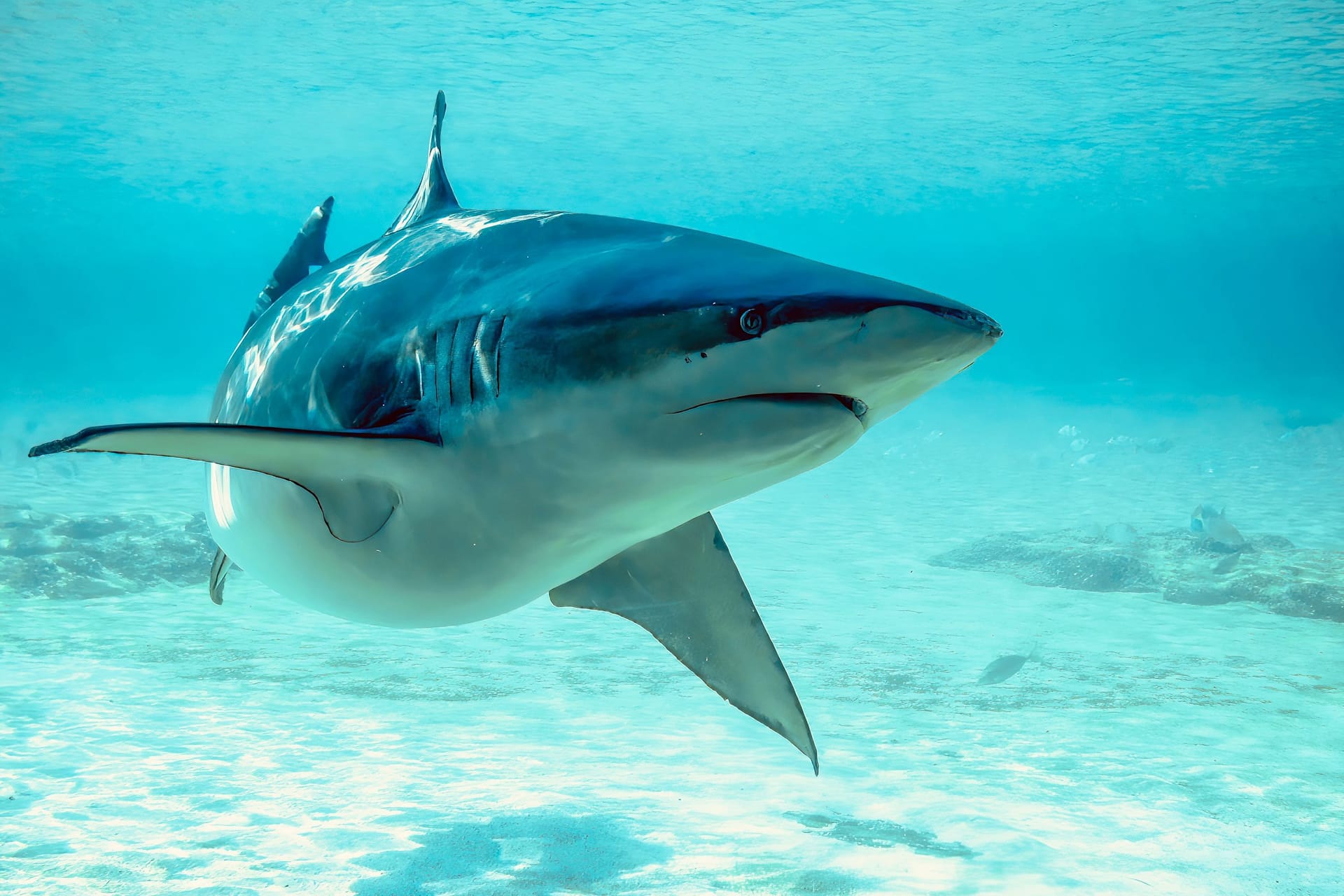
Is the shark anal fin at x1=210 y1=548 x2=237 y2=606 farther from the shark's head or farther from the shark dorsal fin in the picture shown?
the shark's head

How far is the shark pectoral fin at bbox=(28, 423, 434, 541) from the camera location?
63.8 inches

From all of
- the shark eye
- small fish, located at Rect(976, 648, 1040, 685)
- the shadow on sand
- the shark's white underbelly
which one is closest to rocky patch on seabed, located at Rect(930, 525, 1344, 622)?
small fish, located at Rect(976, 648, 1040, 685)

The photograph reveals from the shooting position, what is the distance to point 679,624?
8.66 feet

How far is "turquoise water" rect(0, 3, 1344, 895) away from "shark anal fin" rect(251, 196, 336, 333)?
2568 mm

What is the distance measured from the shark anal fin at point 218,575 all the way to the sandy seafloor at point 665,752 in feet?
3.99

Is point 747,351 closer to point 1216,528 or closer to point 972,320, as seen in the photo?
point 972,320

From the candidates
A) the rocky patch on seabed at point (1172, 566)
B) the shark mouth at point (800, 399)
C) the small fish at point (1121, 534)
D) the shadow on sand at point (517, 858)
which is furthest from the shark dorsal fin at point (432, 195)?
the small fish at point (1121, 534)

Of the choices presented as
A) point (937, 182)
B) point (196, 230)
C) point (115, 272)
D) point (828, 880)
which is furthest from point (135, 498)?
point (115, 272)

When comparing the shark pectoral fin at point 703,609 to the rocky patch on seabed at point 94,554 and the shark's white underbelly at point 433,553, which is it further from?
the rocky patch on seabed at point 94,554

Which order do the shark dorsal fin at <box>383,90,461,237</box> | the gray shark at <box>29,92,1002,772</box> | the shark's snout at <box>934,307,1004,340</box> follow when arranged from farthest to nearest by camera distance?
the shark dorsal fin at <box>383,90,461,237</box>, the gray shark at <box>29,92,1002,772</box>, the shark's snout at <box>934,307,1004,340</box>

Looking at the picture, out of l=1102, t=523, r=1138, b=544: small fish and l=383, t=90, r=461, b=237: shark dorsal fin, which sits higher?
l=1102, t=523, r=1138, b=544: small fish

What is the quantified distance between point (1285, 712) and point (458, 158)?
37.0 meters

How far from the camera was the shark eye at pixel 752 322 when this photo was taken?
4.95 feet

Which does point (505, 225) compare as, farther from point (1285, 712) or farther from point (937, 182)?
point (937, 182)
